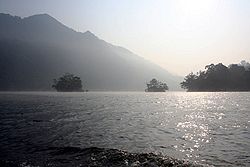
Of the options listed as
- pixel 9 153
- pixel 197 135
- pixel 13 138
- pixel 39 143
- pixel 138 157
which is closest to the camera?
pixel 138 157

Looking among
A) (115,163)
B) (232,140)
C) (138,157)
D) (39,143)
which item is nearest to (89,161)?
(115,163)

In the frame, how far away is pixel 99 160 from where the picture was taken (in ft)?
78.7

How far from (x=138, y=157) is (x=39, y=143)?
12544 mm

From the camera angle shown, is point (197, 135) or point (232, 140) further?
point (197, 135)

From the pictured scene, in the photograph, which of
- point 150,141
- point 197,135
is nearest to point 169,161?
point 150,141

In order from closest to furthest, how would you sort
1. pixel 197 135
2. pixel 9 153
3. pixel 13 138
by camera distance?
pixel 9 153 < pixel 13 138 < pixel 197 135

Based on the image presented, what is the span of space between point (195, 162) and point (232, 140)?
13.7 metres

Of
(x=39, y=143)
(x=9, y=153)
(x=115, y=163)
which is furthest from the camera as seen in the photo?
(x=39, y=143)

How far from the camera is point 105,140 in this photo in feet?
115

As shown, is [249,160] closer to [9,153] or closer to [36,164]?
[36,164]

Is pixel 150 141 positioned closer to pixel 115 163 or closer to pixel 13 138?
pixel 115 163

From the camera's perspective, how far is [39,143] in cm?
3203

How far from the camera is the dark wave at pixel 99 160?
2260cm

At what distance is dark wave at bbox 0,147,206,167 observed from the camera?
22.6m
